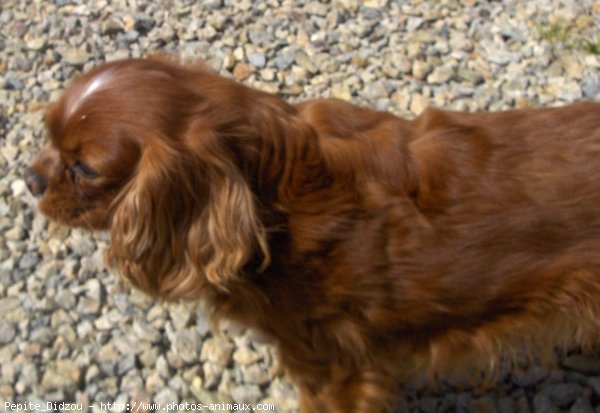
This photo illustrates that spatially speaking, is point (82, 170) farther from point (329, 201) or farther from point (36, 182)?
point (329, 201)

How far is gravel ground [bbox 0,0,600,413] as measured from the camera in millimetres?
3105

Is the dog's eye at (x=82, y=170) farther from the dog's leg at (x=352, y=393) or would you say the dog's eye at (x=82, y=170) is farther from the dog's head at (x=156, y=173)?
the dog's leg at (x=352, y=393)

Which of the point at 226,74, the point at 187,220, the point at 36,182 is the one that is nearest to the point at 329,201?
the point at 187,220

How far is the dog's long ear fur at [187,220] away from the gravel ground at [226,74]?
2.62ft

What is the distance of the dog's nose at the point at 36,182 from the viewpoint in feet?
7.88

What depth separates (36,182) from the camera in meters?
2.42

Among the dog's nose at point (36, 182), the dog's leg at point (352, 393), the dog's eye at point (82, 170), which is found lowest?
the dog's leg at point (352, 393)

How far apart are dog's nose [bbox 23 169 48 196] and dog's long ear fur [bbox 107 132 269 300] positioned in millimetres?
315

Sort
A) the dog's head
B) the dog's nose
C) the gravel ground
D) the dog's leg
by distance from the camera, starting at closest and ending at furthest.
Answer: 1. the dog's head
2. the dog's nose
3. the dog's leg
4. the gravel ground

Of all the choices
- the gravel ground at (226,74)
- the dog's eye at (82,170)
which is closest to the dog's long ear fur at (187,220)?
the dog's eye at (82,170)

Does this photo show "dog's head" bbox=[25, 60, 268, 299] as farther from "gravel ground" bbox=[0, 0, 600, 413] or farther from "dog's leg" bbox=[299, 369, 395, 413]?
"gravel ground" bbox=[0, 0, 600, 413]

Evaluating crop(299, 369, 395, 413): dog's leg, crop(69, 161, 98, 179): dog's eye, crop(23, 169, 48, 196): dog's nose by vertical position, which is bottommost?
crop(299, 369, 395, 413): dog's leg

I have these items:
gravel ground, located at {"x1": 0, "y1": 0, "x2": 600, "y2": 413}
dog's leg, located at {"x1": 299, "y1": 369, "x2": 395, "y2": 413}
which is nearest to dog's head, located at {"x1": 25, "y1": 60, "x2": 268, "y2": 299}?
dog's leg, located at {"x1": 299, "y1": 369, "x2": 395, "y2": 413}

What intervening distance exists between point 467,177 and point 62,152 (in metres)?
1.22
